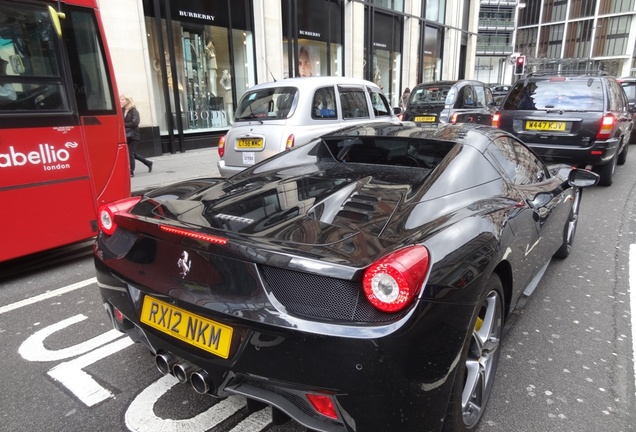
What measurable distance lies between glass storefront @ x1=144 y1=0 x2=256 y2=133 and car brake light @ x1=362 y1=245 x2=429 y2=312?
1152 centimetres

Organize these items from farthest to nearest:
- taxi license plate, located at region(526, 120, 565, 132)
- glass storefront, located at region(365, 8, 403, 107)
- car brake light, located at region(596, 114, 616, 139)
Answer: glass storefront, located at region(365, 8, 403, 107) < taxi license plate, located at region(526, 120, 565, 132) < car brake light, located at region(596, 114, 616, 139)

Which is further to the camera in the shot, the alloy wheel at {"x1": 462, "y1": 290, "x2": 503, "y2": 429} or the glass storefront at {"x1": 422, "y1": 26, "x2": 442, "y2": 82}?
the glass storefront at {"x1": 422, "y1": 26, "x2": 442, "y2": 82}

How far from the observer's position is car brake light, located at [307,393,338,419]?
5.33ft

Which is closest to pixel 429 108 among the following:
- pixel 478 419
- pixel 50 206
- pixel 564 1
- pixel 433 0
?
pixel 50 206

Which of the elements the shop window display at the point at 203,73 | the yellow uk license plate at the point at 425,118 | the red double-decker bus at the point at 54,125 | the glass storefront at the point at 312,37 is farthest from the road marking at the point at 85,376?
the glass storefront at the point at 312,37

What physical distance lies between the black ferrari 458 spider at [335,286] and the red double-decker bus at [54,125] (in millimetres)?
2032

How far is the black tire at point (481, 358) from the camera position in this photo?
2008 millimetres

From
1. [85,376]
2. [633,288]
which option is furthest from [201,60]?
[633,288]

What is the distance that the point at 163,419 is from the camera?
221cm

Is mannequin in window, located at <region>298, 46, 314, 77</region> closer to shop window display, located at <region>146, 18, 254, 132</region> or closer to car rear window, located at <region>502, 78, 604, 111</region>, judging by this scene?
shop window display, located at <region>146, 18, 254, 132</region>

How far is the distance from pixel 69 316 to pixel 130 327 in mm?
1497

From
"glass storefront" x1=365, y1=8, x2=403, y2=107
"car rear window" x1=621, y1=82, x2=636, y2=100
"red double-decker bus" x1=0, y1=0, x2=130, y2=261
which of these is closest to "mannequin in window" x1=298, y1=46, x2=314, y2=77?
"glass storefront" x1=365, y1=8, x2=403, y2=107

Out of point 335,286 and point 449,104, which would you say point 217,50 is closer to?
point 449,104

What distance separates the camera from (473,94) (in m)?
12.3
